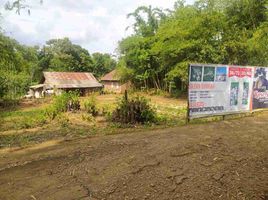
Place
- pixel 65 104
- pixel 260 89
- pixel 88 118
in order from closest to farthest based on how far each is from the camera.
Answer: pixel 88 118
pixel 260 89
pixel 65 104

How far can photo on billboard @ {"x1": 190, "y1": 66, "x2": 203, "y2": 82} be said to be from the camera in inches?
389

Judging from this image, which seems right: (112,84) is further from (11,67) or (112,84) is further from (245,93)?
(245,93)

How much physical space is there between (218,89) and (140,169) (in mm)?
6917

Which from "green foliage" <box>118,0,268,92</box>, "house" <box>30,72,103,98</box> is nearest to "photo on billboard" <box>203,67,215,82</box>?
"green foliage" <box>118,0,268,92</box>

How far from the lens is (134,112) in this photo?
10.9 m

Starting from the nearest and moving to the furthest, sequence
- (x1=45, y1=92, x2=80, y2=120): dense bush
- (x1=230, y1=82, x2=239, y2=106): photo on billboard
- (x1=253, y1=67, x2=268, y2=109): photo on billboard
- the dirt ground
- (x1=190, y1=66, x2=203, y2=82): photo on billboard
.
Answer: the dirt ground < (x1=190, y1=66, x2=203, y2=82): photo on billboard < (x1=230, y1=82, x2=239, y2=106): photo on billboard < (x1=253, y1=67, x2=268, y2=109): photo on billboard < (x1=45, y1=92, x2=80, y2=120): dense bush

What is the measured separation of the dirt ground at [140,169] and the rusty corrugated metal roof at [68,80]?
32.3 meters

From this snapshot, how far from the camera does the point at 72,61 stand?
57.6 meters

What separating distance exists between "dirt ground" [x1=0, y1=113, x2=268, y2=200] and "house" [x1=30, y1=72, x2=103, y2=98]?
1249 inches

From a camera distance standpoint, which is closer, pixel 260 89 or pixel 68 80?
pixel 260 89

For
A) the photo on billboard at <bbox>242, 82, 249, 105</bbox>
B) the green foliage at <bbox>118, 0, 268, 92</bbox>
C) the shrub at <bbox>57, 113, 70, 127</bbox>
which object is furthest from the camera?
the green foliage at <bbox>118, 0, 268, 92</bbox>

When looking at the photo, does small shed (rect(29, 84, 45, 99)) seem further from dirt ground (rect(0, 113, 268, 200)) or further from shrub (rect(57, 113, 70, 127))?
dirt ground (rect(0, 113, 268, 200))

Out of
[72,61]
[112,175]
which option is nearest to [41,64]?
[72,61]

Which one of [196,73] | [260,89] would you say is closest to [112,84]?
[260,89]
